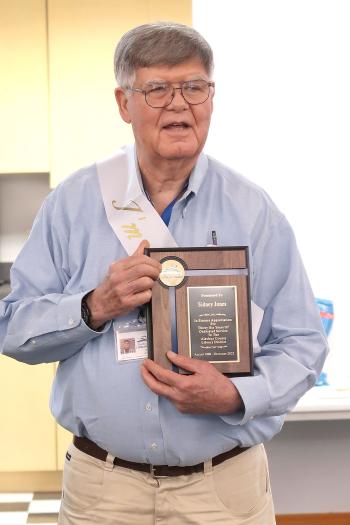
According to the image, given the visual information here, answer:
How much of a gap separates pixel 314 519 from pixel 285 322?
6.16ft

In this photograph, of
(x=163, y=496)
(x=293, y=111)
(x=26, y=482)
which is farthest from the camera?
(x=26, y=482)

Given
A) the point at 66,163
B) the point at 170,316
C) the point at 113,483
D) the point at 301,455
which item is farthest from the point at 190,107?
the point at 66,163

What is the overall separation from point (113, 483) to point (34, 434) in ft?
9.08

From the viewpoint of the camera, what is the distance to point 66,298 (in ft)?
5.35

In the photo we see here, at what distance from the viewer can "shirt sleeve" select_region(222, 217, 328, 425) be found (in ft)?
5.35

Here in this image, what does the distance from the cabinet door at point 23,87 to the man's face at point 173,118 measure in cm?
272

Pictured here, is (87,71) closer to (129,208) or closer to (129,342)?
(129,208)

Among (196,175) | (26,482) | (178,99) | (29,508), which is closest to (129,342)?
(196,175)

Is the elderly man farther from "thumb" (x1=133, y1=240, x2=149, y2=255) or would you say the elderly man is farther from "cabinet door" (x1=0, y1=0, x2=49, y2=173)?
"cabinet door" (x1=0, y1=0, x2=49, y2=173)

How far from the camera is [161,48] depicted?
1584 millimetres

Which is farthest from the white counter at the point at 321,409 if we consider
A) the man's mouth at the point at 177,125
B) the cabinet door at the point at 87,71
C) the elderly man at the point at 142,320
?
A: the cabinet door at the point at 87,71

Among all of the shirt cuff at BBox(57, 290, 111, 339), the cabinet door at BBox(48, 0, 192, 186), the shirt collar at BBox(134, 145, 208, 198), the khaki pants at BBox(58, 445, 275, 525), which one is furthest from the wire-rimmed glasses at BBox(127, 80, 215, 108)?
the cabinet door at BBox(48, 0, 192, 186)

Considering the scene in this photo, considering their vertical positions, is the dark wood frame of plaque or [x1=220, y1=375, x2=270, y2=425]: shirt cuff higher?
the dark wood frame of plaque

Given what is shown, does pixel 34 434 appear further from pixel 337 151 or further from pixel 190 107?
pixel 190 107
